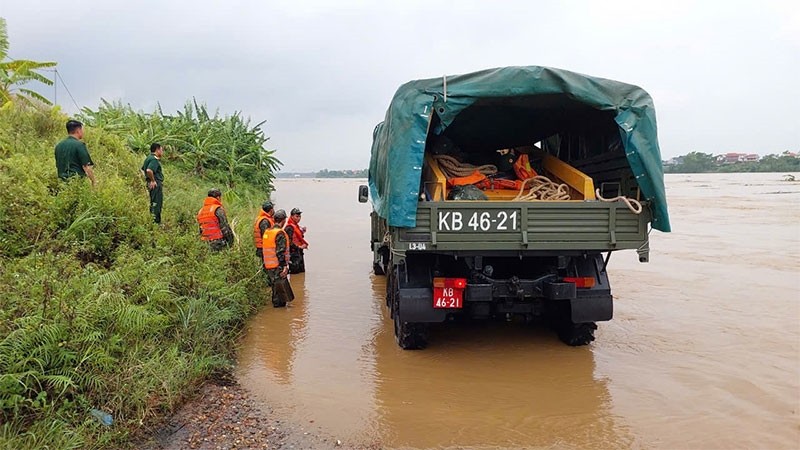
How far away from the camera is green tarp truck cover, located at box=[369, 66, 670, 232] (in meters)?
5.39

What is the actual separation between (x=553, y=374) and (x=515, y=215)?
1471 mm

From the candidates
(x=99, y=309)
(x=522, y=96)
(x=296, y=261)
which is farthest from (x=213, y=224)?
(x=522, y=96)

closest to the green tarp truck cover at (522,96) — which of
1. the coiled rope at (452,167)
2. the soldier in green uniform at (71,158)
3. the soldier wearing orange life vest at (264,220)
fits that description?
the coiled rope at (452,167)

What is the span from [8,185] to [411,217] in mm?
4876

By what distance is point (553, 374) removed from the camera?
5457mm

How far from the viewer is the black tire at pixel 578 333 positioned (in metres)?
6.15

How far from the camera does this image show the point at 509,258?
598cm

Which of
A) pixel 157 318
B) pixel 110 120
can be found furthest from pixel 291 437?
pixel 110 120

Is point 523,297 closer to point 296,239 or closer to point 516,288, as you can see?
point 516,288

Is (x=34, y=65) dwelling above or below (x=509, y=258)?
above

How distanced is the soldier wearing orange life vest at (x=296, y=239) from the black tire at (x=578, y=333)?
15.3 feet

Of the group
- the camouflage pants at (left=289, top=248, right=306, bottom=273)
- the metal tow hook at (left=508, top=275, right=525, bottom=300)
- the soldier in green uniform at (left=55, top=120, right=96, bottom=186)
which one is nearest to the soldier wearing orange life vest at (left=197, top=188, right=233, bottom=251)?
the soldier in green uniform at (left=55, top=120, right=96, bottom=186)

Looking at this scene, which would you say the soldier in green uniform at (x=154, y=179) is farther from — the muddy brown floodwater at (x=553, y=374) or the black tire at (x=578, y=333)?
the black tire at (x=578, y=333)

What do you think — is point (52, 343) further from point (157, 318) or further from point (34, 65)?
point (34, 65)
